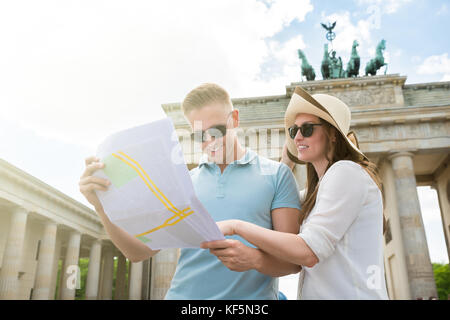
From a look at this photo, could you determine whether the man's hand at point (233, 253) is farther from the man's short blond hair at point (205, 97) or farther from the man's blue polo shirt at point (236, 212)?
the man's short blond hair at point (205, 97)

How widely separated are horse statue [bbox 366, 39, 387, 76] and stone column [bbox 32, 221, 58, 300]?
27.5 metres

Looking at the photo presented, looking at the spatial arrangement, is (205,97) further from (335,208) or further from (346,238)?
(346,238)

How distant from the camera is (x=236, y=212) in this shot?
2.45 m

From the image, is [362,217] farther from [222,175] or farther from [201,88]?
[201,88]

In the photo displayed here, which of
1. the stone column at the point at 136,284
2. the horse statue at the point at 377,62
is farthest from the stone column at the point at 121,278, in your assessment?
the horse statue at the point at 377,62

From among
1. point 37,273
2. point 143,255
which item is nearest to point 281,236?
point 143,255

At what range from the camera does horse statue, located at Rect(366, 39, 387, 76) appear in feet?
93.6

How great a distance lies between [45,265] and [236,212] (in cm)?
2906

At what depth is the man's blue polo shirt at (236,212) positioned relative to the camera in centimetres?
236

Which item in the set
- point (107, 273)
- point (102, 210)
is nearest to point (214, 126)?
point (102, 210)

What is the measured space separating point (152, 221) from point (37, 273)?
97.7ft

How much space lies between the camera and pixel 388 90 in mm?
26703

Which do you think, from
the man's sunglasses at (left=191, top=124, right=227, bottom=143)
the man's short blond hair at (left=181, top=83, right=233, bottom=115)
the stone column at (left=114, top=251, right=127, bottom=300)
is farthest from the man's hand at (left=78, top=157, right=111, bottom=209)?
the stone column at (left=114, top=251, right=127, bottom=300)

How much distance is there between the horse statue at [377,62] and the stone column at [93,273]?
29.5 meters
